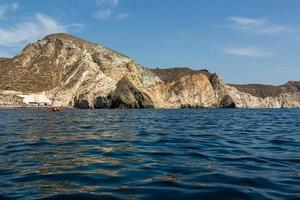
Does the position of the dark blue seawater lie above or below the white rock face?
below

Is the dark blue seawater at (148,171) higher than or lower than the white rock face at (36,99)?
lower

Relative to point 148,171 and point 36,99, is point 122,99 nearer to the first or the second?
point 36,99

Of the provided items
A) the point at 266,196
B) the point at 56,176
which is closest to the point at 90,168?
the point at 56,176

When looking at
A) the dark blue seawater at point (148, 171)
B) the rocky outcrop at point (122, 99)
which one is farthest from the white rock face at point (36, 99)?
the dark blue seawater at point (148, 171)

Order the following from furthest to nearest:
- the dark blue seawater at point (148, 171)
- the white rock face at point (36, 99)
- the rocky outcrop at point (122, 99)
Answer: the white rock face at point (36, 99)
the rocky outcrop at point (122, 99)
the dark blue seawater at point (148, 171)

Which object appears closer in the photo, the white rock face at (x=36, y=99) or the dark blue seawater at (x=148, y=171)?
the dark blue seawater at (x=148, y=171)

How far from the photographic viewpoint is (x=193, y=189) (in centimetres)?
1123

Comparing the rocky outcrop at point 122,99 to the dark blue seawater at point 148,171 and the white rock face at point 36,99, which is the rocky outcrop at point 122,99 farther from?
the dark blue seawater at point 148,171

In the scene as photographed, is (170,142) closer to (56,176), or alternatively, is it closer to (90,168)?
(90,168)

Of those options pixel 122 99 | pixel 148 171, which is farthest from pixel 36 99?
pixel 148 171

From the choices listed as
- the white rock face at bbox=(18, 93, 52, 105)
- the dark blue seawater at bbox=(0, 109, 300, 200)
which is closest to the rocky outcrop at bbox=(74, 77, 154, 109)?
the white rock face at bbox=(18, 93, 52, 105)

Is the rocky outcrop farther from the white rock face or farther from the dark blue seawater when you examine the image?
the dark blue seawater

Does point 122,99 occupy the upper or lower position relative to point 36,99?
lower

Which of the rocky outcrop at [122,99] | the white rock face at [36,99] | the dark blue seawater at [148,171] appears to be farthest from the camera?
the white rock face at [36,99]
